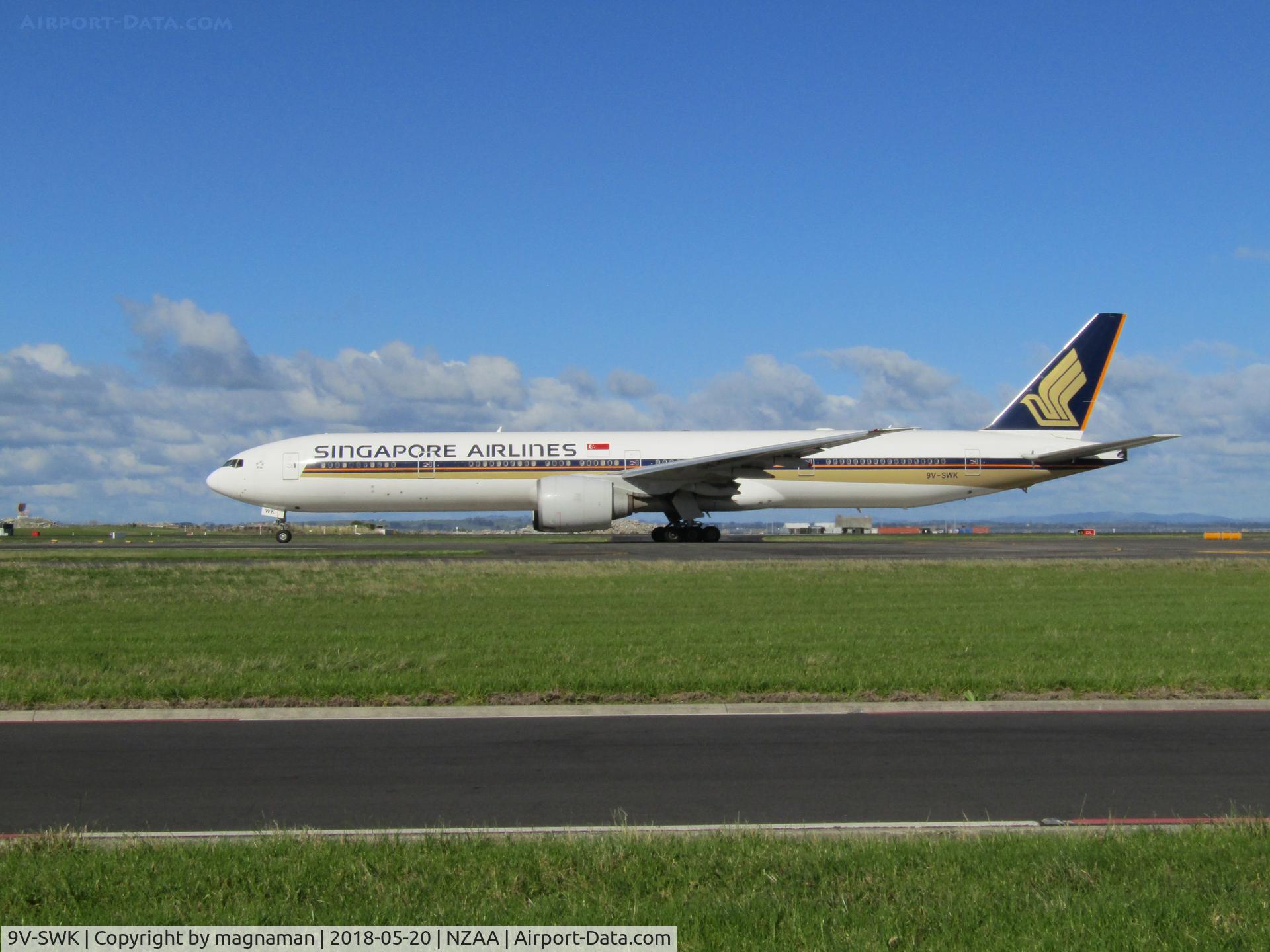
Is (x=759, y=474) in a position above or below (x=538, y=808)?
above

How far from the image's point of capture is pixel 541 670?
11.1 meters

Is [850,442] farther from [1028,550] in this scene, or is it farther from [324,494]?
[324,494]

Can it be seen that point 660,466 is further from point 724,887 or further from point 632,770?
point 724,887

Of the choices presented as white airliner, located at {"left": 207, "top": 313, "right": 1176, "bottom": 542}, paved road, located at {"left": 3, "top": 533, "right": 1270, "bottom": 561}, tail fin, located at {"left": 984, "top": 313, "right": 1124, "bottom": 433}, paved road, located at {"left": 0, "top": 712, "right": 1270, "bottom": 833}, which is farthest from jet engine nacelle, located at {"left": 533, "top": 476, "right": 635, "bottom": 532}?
paved road, located at {"left": 0, "top": 712, "right": 1270, "bottom": 833}

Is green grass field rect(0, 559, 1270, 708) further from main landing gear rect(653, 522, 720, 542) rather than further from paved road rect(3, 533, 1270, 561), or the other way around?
main landing gear rect(653, 522, 720, 542)

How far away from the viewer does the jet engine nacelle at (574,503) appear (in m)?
34.4

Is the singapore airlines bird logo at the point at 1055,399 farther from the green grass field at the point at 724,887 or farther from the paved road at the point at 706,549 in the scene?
the green grass field at the point at 724,887

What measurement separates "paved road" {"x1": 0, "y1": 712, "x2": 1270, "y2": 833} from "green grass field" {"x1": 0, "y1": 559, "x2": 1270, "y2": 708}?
1.03m

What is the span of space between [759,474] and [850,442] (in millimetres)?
3608

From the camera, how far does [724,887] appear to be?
473 centimetres

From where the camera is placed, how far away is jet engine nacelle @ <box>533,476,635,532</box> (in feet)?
113

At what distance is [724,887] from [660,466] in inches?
1259

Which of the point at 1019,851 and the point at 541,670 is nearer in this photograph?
the point at 1019,851

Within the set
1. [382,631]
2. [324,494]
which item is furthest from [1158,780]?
[324,494]
